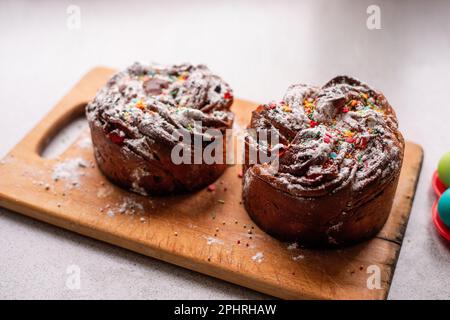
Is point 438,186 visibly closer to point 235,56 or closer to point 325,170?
point 325,170

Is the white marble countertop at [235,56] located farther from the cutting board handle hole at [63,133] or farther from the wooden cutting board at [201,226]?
the cutting board handle hole at [63,133]

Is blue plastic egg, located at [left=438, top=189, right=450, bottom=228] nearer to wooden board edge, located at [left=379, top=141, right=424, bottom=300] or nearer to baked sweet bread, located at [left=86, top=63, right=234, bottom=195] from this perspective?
wooden board edge, located at [left=379, top=141, right=424, bottom=300]

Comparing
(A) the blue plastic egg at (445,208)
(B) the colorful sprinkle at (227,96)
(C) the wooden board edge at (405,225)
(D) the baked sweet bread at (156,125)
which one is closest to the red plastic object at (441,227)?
(A) the blue plastic egg at (445,208)

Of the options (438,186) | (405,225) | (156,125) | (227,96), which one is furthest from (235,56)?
(405,225)

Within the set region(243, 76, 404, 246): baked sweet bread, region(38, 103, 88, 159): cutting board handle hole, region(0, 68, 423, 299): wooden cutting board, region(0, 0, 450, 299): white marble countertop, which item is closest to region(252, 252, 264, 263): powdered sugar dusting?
region(0, 68, 423, 299): wooden cutting board

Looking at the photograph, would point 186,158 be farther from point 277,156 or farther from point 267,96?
point 267,96

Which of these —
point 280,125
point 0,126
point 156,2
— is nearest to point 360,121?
point 280,125
